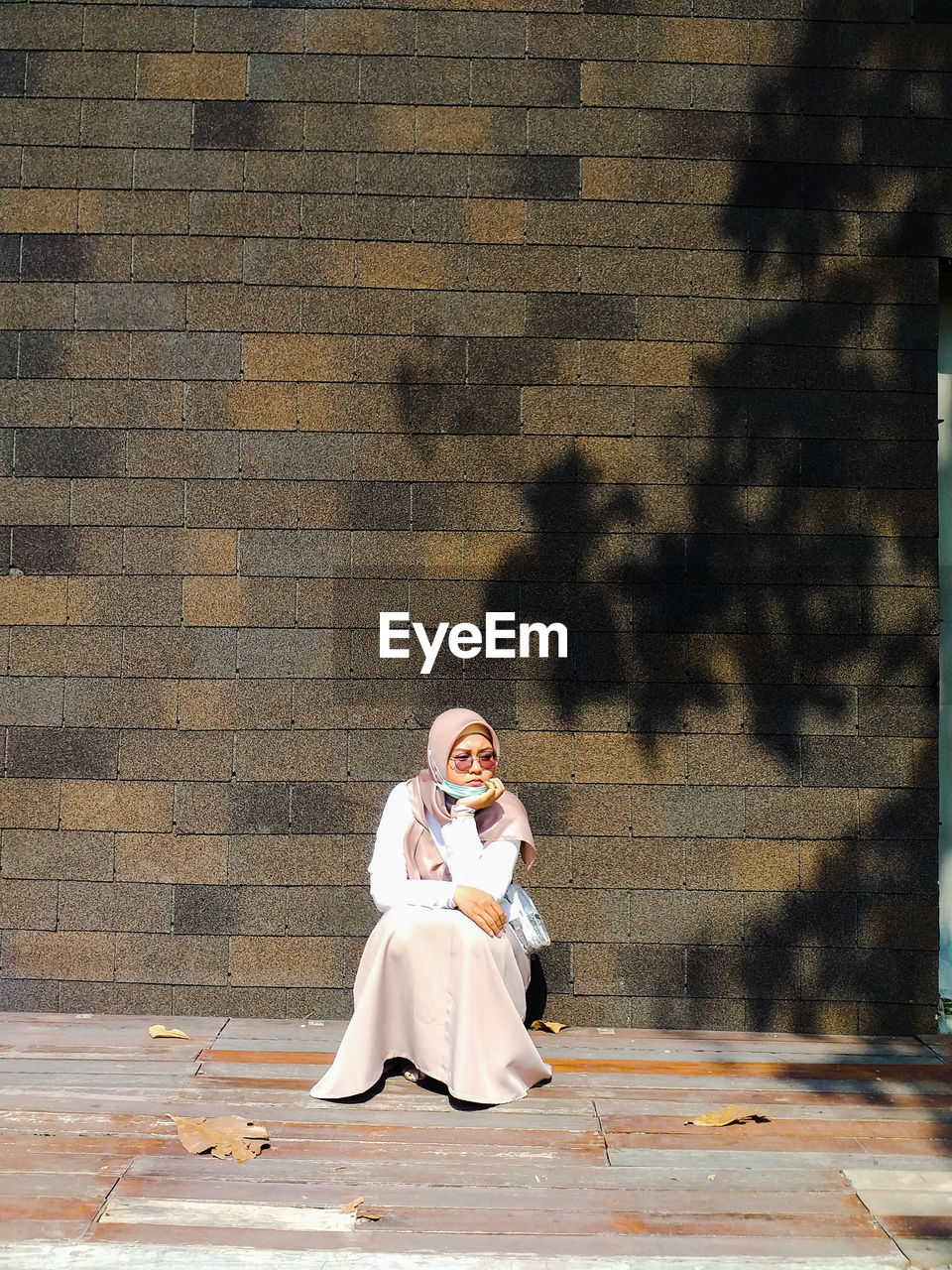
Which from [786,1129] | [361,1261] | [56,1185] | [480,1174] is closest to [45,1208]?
[56,1185]

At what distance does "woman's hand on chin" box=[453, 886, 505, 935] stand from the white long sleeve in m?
0.04

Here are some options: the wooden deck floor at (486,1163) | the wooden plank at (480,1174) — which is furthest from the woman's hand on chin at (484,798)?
the wooden plank at (480,1174)

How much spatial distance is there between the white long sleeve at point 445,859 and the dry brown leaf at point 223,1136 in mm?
800

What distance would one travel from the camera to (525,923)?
407 cm

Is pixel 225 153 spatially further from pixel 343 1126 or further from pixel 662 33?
pixel 343 1126

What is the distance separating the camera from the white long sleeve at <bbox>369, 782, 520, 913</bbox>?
154 inches

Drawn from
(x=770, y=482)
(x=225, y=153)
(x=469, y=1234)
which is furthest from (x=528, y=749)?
(x=225, y=153)

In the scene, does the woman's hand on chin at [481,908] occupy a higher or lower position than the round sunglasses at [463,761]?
lower

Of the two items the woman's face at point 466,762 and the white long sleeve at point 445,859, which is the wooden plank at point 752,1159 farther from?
the woman's face at point 466,762

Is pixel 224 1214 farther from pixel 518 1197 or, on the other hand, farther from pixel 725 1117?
pixel 725 1117

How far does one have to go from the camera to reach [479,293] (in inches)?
186

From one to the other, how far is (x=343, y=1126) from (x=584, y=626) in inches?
78.1

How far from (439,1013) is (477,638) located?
1445 millimetres

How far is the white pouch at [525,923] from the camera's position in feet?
13.3
